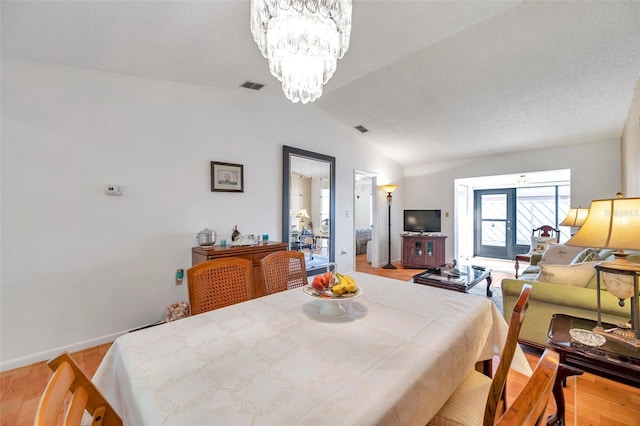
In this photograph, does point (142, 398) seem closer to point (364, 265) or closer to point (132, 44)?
point (132, 44)

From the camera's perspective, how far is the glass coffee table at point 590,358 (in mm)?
1125

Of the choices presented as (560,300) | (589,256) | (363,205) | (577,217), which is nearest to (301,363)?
(560,300)

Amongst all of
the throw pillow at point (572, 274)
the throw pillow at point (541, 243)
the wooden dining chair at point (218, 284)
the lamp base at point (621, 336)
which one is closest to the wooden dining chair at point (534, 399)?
the lamp base at point (621, 336)

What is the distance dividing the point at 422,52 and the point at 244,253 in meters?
2.78

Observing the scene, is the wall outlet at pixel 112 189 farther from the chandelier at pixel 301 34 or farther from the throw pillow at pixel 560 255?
the throw pillow at pixel 560 255

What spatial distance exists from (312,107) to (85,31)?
9.09ft

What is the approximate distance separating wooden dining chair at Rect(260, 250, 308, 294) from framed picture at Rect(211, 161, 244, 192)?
1.61m

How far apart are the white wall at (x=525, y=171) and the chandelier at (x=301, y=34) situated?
15.6 feet

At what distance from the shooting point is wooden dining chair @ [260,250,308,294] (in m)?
1.83

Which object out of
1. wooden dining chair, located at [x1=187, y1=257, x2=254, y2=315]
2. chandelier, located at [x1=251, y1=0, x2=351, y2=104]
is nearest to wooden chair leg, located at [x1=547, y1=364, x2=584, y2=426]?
wooden dining chair, located at [x1=187, y1=257, x2=254, y2=315]

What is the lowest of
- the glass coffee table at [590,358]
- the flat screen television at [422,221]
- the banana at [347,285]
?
the glass coffee table at [590,358]

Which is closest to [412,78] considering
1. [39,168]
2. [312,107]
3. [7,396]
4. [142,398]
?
[312,107]

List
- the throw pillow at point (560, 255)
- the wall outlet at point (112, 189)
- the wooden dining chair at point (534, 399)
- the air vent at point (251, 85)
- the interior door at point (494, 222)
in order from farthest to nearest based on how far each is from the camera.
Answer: the interior door at point (494, 222) → the throw pillow at point (560, 255) → the air vent at point (251, 85) → the wall outlet at point (112, 189) → the wooden dining chair at point (534, 399)

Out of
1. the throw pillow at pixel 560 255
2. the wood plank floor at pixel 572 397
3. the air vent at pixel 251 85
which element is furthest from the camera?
the throw pillow at pixel 560 255
